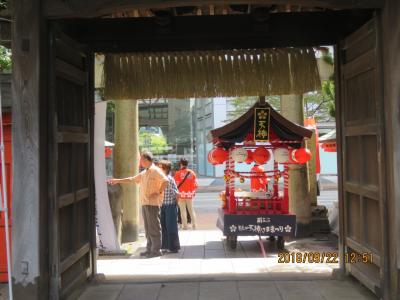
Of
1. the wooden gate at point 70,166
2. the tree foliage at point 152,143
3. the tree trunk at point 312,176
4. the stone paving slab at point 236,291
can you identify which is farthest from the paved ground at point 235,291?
the tree foliage at point 152,143

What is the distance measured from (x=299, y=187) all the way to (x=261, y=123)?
3.01m

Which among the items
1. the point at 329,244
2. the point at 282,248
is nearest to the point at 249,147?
the point at 282,248

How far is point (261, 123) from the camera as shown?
8.87 metres

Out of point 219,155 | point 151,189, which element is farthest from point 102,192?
point 219,155

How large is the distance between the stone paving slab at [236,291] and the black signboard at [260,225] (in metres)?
3.80

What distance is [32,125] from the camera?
4035 millimetres

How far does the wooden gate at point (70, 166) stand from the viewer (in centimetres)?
425

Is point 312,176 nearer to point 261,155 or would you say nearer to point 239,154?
point 261,155

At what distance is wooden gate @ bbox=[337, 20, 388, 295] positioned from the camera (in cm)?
428

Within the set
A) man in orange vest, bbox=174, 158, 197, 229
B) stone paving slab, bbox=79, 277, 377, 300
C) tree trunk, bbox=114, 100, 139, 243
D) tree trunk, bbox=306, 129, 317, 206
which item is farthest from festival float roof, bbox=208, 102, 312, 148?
stone paving slab, bbox=79, 277, 377, 300

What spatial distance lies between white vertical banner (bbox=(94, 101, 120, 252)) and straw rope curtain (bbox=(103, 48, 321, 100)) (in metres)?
1.94

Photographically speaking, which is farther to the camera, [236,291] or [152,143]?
[152,143]

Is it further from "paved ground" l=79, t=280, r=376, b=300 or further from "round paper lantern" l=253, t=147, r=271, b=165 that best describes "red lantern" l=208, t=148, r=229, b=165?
"paved ground" l=79, t=280, r=376, b=300

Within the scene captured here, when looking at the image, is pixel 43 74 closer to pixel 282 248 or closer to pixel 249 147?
pixel 249 147
